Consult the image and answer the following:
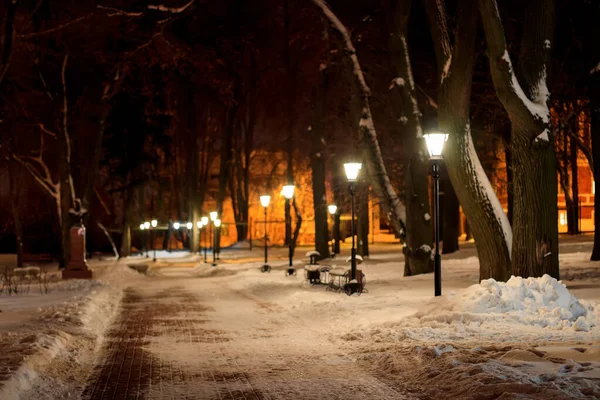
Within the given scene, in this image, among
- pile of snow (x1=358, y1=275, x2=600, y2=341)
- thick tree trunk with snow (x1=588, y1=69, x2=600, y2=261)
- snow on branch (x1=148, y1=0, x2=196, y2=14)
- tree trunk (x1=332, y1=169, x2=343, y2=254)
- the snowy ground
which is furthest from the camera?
tree trunk (x1=332, y1=169, x2=343, y2=254)

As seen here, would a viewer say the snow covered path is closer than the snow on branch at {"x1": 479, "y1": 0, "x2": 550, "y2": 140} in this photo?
Yes

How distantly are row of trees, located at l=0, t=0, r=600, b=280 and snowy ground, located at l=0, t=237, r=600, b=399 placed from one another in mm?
3592

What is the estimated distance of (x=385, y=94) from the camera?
118 feet

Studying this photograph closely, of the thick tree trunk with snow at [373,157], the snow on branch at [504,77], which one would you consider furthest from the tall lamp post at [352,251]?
the snow on branch at [504,77]

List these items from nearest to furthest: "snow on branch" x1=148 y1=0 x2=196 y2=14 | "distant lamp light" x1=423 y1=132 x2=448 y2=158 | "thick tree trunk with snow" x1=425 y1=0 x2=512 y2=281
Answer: "distant lamp light" x1=423 y1=132 x2=448 y2=158 < "thick tree trunk with snow" x1=425 y1=0 x2=512 y2=281 < "snow on branch" x1=148 y1=0 x2=196 y2=14

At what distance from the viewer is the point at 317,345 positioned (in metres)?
13.6

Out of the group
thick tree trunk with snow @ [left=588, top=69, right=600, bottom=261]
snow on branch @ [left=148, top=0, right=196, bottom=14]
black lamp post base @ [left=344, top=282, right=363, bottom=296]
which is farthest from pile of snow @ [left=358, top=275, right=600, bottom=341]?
thick tree trunk with snow @ [left=588, top=69, right=600, bottom=261]

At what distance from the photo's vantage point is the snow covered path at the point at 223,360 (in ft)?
31.8

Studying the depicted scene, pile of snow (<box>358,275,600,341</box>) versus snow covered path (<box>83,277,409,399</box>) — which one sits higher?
pile of snow (<box>358,275,600,341</box>)

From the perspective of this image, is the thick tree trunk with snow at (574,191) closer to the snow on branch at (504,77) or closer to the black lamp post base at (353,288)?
the black lamp post base at (353,288)

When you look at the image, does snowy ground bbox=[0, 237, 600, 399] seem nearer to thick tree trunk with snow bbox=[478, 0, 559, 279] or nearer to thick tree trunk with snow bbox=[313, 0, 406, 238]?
thick tree trunk with snow bbox=[478, 0, 559, 279]

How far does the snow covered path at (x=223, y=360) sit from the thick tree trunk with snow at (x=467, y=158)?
4847 mm

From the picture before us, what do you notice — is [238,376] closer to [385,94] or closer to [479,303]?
[479,303]

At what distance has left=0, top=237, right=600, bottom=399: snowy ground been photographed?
9539 mm
